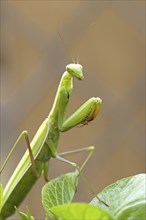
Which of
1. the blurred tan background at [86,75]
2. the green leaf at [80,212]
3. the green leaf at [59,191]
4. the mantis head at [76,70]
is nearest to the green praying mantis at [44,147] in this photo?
the mantis head at [76,70]

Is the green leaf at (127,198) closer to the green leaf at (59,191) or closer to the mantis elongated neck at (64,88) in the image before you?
the green leaf at (59,191)

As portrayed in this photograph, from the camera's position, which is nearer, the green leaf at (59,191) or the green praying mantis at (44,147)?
the green leaf at (59,191)

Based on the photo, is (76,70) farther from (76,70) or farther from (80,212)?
(80,212)

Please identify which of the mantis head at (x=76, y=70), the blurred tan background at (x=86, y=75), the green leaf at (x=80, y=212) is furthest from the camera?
the blurred tan background at (x=86, y=75)

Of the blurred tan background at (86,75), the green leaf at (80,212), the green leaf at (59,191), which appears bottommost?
the blurred tan background at (86,75)

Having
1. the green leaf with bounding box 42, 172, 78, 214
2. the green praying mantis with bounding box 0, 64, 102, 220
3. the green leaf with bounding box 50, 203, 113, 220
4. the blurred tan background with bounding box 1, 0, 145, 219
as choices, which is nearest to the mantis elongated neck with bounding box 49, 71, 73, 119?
the green praying mantis with bounding box 0, 64, 102, 220

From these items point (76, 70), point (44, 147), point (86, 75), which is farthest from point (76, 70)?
point (86, 75)
